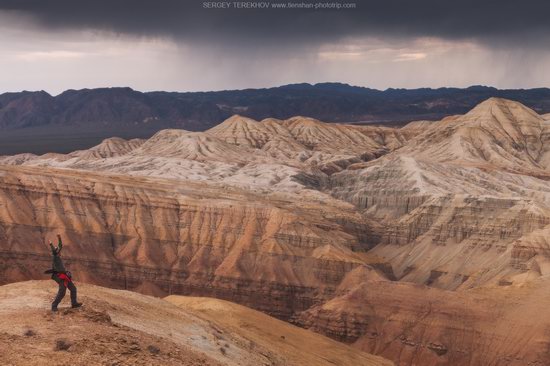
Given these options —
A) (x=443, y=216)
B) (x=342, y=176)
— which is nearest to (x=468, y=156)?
(x=342, y=176)

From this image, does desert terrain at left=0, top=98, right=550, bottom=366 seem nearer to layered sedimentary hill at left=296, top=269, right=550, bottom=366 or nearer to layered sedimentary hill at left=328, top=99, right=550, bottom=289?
layered sedimentary hill at left=296, top=269, right=550, bottom=366

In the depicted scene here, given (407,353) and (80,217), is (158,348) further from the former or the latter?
(80,217)

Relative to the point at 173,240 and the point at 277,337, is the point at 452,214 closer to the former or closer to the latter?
Answer: the point at 173,240

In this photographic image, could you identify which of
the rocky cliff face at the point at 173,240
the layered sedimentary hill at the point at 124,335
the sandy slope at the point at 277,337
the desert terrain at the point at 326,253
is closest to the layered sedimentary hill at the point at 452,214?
the desert terrain at the point at 326,253

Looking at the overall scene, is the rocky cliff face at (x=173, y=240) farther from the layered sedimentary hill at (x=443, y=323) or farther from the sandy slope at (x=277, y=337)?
the sandy slope at (x=277, y=337)

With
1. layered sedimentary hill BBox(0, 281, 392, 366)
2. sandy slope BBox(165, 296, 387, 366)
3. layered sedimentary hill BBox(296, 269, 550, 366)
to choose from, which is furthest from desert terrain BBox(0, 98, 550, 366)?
layered sedimentary hill BBox(0, 281, 392, 366)

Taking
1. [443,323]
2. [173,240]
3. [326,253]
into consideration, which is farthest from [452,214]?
[443,323]

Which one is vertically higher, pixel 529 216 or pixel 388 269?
pixel 529 216

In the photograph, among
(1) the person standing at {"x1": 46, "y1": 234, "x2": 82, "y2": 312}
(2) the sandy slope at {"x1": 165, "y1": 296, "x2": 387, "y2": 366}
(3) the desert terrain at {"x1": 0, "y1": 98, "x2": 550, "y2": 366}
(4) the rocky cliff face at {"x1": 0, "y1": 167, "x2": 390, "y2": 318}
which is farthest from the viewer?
(4) the rocky cliff face at {"x1": 0, "y1": 167, "x2": 390, "y2": 318}
